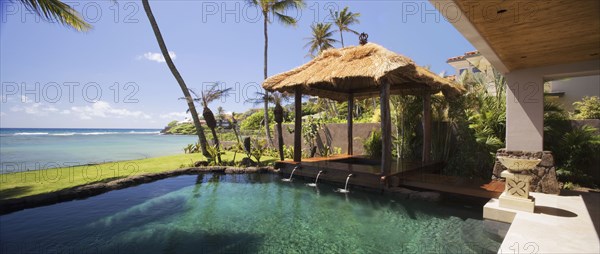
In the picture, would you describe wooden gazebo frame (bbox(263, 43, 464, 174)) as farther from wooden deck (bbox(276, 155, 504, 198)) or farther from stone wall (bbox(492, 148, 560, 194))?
stone wall (bbox(492, 148, 560, 194))

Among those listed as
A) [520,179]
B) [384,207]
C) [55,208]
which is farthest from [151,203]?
[520,179]

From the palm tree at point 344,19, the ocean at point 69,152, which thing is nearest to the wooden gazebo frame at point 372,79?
the ocean at point 69,152

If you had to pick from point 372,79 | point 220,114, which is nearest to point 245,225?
point 372,79

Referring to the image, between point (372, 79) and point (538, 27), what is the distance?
4.85 m

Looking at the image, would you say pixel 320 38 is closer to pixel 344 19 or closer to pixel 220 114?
pixel 344 19

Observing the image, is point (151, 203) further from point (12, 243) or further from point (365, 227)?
point (365, 227)

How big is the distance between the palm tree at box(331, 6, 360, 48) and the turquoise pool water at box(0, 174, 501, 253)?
61.7 feet

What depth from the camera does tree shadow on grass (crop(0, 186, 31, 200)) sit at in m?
5.71

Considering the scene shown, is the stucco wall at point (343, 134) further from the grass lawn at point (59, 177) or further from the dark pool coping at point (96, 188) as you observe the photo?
the grass lawn at point (59, 177)

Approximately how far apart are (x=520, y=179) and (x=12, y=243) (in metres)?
8.06

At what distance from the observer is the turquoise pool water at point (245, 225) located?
3.87 m

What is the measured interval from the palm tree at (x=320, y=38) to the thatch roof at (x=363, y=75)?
46.6ft

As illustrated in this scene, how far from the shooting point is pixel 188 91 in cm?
1110

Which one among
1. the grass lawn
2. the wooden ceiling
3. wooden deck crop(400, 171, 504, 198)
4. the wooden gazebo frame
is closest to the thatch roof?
the wooden gazebo frame
